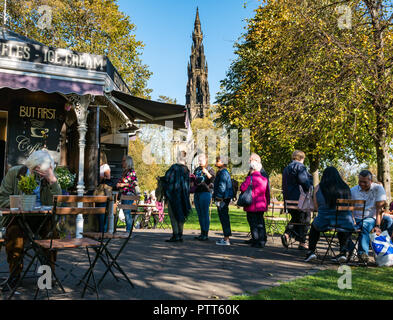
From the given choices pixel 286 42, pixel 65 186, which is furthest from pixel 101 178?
pixel 286 42

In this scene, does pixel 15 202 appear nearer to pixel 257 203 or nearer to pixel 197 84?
pixel 257 203

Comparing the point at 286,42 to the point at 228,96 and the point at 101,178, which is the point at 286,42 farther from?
the point at 228,96

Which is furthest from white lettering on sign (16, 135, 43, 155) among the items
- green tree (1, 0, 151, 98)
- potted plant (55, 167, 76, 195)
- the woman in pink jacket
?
green tree (1, 0, 151, 98)

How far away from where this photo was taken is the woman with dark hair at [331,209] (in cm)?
636

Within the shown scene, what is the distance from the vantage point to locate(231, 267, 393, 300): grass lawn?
425 centimetres

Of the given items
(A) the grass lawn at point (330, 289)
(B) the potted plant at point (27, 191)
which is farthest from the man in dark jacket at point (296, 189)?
(B) the potted plant at point (27, 191)

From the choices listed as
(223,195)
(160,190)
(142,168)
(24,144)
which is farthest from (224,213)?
(142,168)

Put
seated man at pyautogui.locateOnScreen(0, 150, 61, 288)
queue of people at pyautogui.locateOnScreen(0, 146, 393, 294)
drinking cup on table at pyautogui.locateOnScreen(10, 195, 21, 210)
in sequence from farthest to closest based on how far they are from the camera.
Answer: queue of people at pyautogui.locateOnScreen(0, 146, 393, 294)
seated man at pyautogui.locateOnScreen(0, 150, 61, 288)
drinking cup on table at pyautogui.locateOnScreen(10, 195, 21, 210)

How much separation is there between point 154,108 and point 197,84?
246 feet

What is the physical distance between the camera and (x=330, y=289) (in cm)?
464

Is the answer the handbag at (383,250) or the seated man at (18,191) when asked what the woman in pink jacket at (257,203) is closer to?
the handbag at (383,250)

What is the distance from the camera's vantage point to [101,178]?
31.3 ft

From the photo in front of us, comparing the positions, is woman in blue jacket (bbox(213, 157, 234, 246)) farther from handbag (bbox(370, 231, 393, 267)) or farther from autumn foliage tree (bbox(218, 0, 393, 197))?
autumn foliage tree (bbox(218, 0, 393, 197))

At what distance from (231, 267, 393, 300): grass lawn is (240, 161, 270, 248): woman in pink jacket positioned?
7.88 ft
